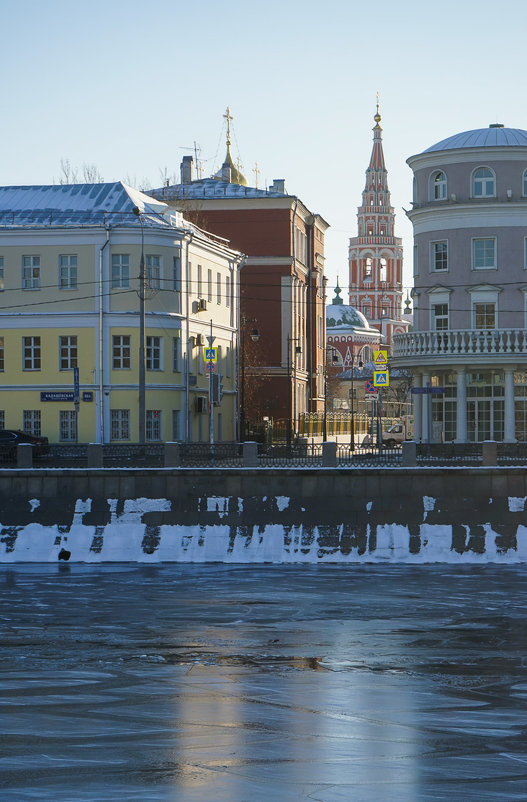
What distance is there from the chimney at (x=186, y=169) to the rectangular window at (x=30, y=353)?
34.0 metres

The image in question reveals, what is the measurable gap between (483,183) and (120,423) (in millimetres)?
20077

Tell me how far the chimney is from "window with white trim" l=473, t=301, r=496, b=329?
129ft

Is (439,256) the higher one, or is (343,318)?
(343,318)

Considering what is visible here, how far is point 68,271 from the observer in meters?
59.0

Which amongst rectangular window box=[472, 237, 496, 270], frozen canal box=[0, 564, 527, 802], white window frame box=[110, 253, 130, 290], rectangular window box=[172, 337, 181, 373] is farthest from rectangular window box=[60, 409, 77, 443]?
frozen canal box=[0, 564, 527, 802]

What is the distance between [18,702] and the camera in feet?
56.9

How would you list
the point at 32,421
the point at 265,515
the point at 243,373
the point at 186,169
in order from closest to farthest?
the point at 265,515 → the point at 32,421 → the point at 243,373 → the point at 186,169

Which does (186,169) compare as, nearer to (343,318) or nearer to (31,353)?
(31,353)

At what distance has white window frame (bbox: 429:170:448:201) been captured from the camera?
56.3m

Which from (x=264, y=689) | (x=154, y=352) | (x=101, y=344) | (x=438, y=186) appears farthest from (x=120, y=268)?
(x=264, y=689)

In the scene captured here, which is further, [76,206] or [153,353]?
[76,206]

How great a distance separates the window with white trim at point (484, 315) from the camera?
5581 centimetres

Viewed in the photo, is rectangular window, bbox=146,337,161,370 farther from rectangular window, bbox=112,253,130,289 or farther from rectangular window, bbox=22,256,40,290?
rectangular window, bbox=22,256,40,290

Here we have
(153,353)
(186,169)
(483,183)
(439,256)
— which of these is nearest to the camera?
(483,183)
